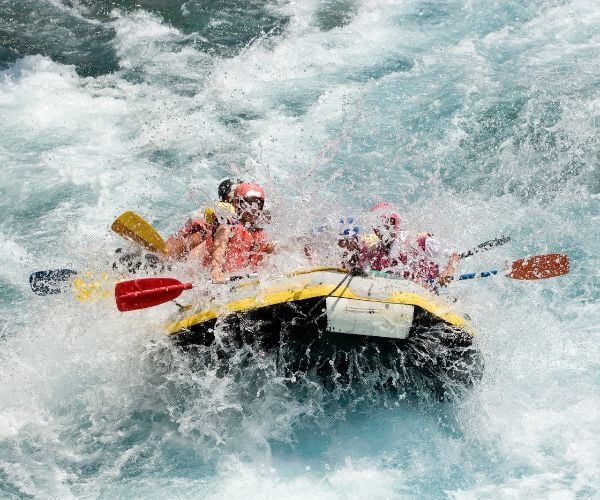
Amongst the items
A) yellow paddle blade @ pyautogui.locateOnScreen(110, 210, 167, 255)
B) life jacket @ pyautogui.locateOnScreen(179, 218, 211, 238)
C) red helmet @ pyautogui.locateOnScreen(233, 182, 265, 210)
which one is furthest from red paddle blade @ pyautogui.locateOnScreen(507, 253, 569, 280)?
yellow paddle blade @ pyautogui.locateOnScreen(110, 210, 167, 255)

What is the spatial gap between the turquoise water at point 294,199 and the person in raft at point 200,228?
1.26 feet

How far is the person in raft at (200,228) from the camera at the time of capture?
559cm

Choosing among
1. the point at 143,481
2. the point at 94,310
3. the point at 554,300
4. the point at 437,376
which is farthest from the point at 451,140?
the point at 143,481

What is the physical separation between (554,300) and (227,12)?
7287mm

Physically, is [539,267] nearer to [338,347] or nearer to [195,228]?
[338,347]

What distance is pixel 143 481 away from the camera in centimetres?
490

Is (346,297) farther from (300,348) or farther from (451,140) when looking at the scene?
(451,140)

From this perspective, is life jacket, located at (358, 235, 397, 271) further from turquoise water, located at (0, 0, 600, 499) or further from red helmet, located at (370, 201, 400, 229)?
turquoise water, located at (0, 0, 600, 499)

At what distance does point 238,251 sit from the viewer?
553cm

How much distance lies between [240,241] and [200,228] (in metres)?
0.43

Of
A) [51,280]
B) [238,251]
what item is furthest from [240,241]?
[51,280]

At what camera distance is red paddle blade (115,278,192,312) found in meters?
5.05

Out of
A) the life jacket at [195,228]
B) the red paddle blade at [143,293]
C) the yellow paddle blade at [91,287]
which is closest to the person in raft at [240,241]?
the life jacket at [195,228]

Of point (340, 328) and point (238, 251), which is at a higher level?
point (238, 251)
